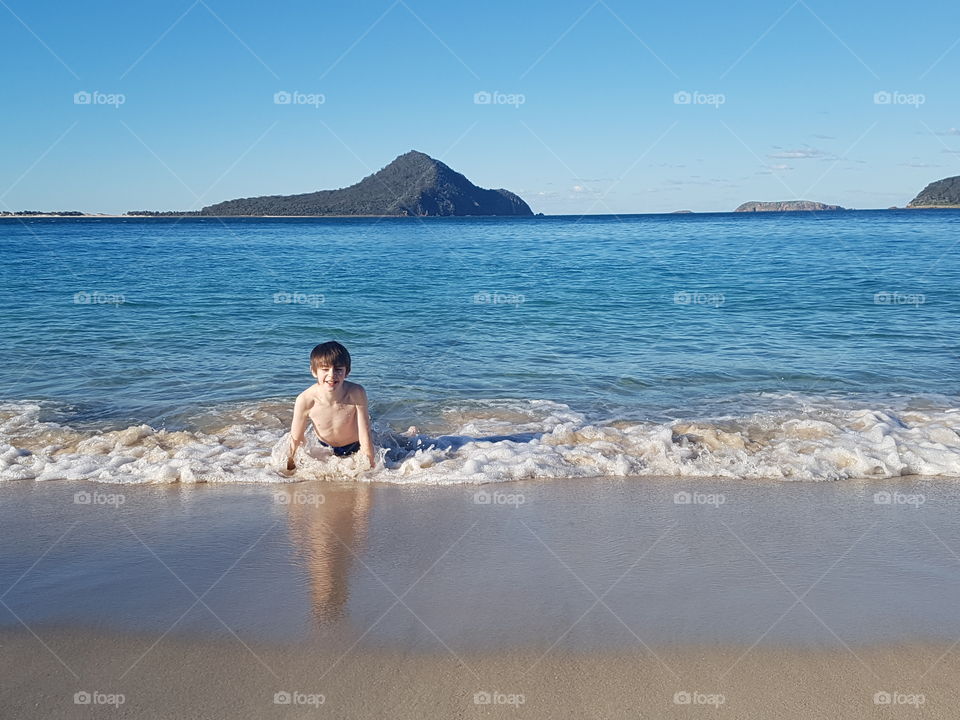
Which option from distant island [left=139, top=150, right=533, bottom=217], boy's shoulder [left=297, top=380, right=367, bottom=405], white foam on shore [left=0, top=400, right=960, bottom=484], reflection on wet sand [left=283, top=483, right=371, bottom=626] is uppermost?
distant island [left=139, top=150, right=533, bottom=217]

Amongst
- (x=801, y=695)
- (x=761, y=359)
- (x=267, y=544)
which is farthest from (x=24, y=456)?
(x=761, y=359)

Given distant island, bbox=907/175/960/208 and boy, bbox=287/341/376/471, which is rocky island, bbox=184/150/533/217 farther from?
boy, bbox=287/341/376/471

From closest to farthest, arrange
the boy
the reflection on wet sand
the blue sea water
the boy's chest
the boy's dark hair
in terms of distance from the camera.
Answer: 1. the reflection on wet sand
2. the boy's dark hair
3. the boy
4. the boy's chest
5. the blue sea water

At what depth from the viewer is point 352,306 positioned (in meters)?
20.0

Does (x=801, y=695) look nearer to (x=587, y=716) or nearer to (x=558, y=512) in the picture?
(x=587, y=716)

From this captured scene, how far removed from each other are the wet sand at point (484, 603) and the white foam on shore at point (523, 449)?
57cm

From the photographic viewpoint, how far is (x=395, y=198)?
377 feet

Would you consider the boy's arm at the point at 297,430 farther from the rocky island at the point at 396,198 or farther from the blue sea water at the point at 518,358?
the rocky island at the point at 396,198

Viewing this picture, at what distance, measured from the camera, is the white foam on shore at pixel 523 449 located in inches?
281

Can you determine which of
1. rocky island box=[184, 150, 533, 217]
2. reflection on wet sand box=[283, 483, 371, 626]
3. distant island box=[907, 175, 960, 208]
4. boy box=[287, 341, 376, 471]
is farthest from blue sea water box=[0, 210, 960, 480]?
distant island box=[907, 175, 960, 208]

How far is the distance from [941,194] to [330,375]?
14625cm

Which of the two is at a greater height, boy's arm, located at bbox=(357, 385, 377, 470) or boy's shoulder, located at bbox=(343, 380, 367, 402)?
boy's shoulder, located at bbox=(343, 380, 367, 402)

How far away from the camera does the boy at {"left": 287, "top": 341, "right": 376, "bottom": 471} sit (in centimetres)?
722

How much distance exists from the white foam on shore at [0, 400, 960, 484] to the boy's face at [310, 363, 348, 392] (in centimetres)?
69
